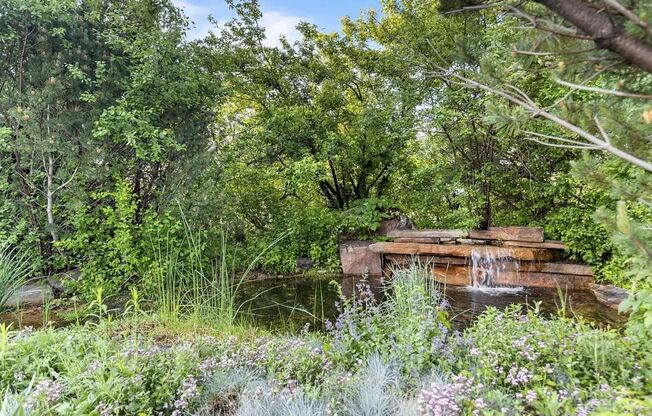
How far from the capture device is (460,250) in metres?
5.35

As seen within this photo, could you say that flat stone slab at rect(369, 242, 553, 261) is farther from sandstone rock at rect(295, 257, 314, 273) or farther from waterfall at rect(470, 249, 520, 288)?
sandstone rock at rect(295, 257, 314, 273)

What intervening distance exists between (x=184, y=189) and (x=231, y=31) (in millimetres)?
3375

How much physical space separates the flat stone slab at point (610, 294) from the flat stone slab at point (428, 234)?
178 cm

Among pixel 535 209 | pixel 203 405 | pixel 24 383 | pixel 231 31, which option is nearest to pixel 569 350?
pixel 203 405

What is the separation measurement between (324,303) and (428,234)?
91.0 inches

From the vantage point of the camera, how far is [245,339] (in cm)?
249

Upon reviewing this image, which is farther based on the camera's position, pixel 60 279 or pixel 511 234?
pixel 511 234

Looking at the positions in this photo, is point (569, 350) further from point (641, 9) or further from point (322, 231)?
point (322, 231)

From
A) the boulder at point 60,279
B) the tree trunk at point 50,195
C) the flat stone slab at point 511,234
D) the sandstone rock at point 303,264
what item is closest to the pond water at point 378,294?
the sandstone rock at point 303,264

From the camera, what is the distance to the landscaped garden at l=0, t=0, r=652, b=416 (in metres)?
1.42

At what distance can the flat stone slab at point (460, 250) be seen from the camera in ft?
16.6

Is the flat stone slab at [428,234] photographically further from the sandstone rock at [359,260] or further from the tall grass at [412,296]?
the tall grass at [412,296]

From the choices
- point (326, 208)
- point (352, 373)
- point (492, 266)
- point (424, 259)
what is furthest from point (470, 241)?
Result: point (352, 373)

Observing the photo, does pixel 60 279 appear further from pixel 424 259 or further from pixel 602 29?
pixel 602 29
